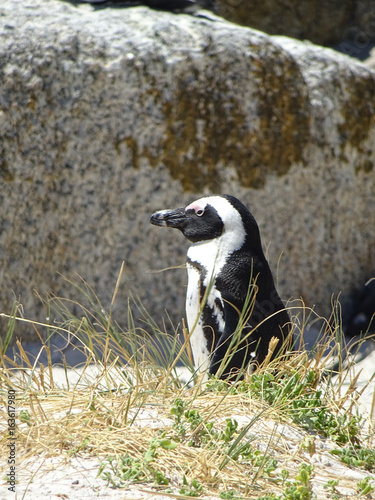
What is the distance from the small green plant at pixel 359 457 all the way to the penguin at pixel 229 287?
0.52m

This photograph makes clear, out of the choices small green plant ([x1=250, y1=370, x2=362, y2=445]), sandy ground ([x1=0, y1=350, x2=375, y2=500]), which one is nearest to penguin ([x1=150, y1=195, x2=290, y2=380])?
small green plant ([x1=250, y1=370, x2=362, y2=445])

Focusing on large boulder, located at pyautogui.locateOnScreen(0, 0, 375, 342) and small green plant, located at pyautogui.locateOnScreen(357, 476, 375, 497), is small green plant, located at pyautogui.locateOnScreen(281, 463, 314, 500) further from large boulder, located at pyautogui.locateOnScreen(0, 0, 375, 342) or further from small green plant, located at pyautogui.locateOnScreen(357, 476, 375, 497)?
large boulder, located at pyautogui.locateOnScreen(0, 0, 375, 342)

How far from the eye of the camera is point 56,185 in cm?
414

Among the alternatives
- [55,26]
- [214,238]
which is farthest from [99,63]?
[214,238]

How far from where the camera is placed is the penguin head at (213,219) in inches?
101

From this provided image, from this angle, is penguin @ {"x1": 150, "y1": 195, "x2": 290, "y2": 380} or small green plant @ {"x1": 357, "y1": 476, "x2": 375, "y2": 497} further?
penguin @ {"x1": 150, "y1": 195, "x2": 290, "y2": 380}

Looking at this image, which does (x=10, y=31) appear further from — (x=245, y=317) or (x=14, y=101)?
(x=245, y=317)

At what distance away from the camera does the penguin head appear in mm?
2553

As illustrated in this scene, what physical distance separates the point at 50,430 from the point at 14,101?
Result: 2869 mm

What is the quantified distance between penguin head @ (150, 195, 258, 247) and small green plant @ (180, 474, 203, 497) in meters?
1.19

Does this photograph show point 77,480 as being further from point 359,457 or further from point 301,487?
point 359,457

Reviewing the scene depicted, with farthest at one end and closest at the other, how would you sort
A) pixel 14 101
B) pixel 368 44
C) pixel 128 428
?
pixel 368 44 → pixel 14 101 → pixel 128 428

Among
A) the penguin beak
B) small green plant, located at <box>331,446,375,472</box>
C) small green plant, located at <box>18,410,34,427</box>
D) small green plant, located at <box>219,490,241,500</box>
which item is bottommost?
small green plant, located at <box>331,446,375,472</box>

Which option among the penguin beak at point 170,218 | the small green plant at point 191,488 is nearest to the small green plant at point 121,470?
the small green plant at point 191,488
